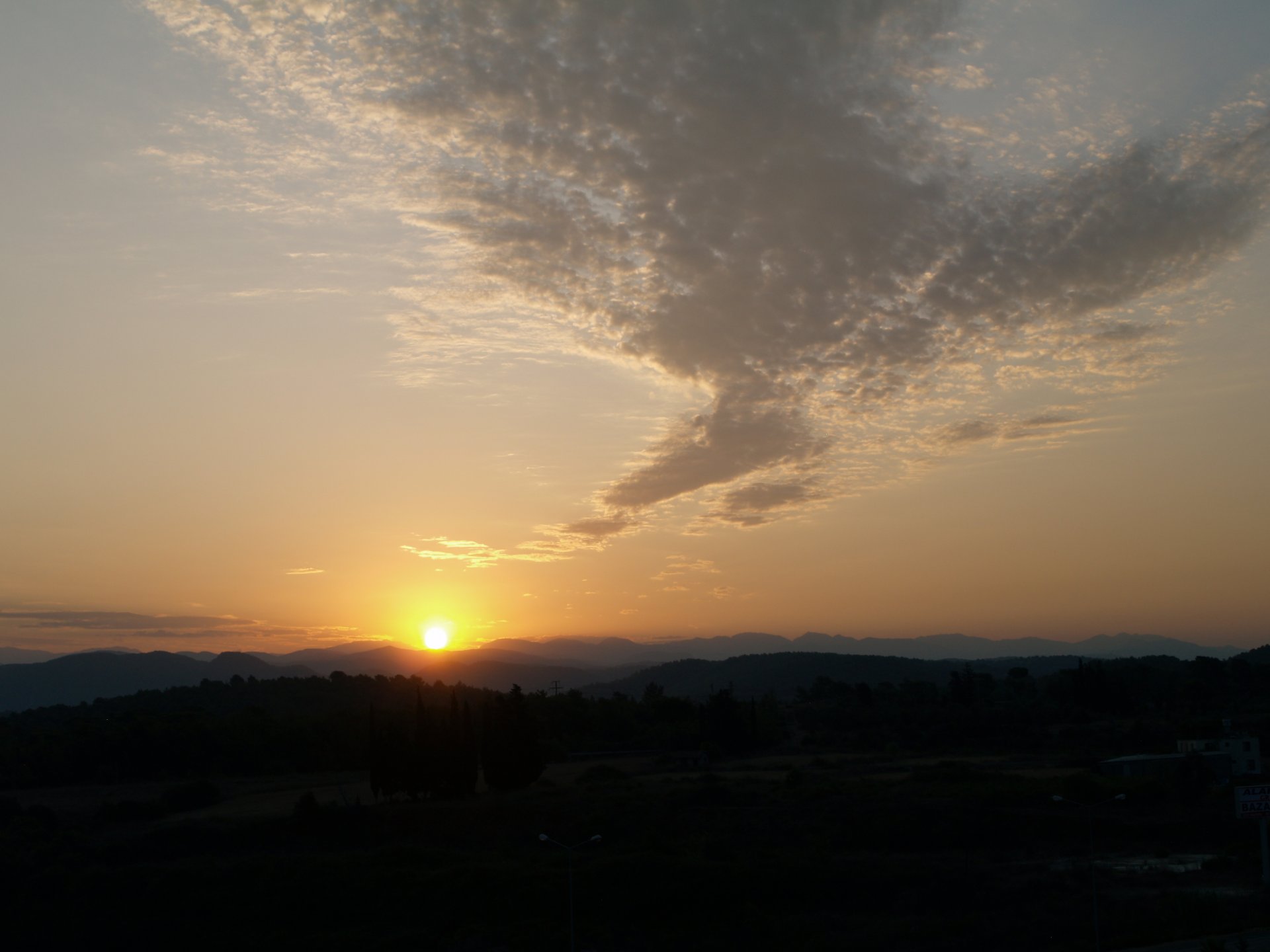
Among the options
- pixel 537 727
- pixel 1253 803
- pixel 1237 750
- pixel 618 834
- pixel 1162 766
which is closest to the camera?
pixel 1253 803

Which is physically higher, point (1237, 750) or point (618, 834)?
point (1237, 750)

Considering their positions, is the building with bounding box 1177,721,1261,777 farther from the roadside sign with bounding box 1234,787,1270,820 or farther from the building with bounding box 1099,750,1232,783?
the roadside sign with bounding box 1234,787,1270,820

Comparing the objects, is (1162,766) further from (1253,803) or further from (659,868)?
(659,868)

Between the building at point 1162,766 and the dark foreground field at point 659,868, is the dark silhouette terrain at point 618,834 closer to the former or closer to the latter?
the dark foreground field at point 659,868

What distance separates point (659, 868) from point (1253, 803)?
25.5 meters

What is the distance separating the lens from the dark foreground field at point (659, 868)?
37.4 metres

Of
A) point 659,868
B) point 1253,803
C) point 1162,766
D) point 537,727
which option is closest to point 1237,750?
point 1162,766

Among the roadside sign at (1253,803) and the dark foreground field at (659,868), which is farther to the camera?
the dark foreground field at (659,868)

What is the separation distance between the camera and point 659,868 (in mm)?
45312

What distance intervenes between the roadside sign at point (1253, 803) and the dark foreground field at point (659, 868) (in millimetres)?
2963

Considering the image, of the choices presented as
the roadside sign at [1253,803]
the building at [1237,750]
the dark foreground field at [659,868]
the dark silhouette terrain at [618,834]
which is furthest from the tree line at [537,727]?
the roadside sign at [1253,803]

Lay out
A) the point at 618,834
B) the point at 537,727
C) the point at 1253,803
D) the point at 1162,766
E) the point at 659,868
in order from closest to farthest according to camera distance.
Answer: the point at 1253,803
the point at 659,868
the point at 618,834
the point at 1162,766
the point at 537,727

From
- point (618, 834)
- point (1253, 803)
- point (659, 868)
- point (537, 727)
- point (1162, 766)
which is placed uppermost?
point (537, 727)

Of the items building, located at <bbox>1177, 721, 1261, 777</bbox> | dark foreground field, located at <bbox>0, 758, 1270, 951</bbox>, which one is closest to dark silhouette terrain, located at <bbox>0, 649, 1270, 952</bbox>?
dark foreground field, located at <bbox>0, 758, 1270, 951</bbox>
